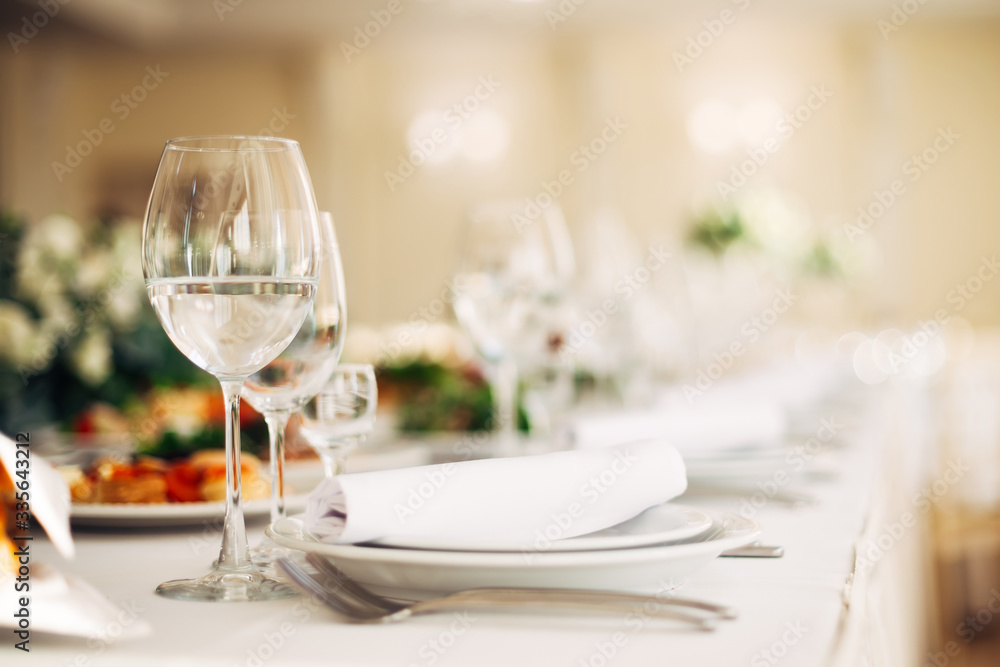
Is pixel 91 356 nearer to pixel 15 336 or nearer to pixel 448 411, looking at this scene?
pixel 15 336

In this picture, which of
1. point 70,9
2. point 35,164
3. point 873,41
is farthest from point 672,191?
point 35,164

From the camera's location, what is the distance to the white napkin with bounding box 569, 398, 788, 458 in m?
0.94

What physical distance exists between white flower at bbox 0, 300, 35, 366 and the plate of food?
29.5 inches

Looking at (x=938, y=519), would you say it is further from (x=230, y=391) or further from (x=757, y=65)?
(x=757, y=65)

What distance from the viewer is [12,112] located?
9.27 meters

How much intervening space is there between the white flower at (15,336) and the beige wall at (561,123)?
7.46 meters

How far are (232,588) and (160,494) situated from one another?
0.29 metres

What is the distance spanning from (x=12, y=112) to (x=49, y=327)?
8787 mm
